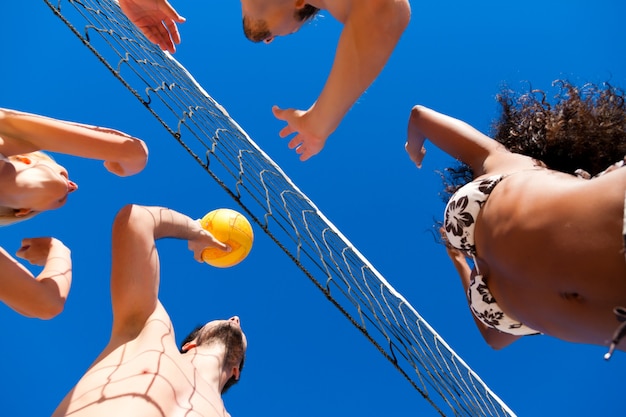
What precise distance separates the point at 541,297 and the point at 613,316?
0.27 meters

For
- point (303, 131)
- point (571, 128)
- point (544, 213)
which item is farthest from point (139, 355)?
point (571, 128)

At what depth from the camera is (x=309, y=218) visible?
16.3 feet

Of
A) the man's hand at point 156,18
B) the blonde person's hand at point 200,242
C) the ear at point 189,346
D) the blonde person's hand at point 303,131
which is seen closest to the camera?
the blonde person's hand at point 303,131

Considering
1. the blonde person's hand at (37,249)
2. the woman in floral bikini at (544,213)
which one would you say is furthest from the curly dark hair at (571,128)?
the blonde person's hand at (37,249)

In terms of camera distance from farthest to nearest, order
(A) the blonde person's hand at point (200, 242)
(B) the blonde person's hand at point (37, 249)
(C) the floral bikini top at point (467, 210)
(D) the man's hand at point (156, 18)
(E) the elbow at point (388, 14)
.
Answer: (A) the blonde person's hand at point (200, 242) < (B) the blonde person's hand at point (37, 249) < (D) the man's hand at point (156, 18) < (C) the floral bikini top at point (467, 210) < (E) the elbow at point (388, 14)

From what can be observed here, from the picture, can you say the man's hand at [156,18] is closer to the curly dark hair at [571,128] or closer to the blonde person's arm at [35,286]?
the blonde person's arm at [35,286]

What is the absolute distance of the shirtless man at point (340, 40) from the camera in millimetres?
1444

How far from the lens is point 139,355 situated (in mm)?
2311

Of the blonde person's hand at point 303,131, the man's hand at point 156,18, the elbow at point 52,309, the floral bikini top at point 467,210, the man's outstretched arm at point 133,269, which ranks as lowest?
the elbow at point 52,309

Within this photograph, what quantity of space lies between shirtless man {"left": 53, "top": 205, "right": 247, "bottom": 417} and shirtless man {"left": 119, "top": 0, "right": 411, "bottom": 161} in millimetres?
881

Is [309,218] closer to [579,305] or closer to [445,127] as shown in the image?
[445,127]

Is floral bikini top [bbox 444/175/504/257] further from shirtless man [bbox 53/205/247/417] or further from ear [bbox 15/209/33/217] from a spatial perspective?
ear [bbox 15/209/33/217]

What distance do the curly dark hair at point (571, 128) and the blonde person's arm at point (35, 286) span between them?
2.13m

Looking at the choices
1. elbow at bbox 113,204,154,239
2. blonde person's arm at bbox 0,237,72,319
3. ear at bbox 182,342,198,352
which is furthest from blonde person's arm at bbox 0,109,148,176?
ear at bbox 182,342,198,352
